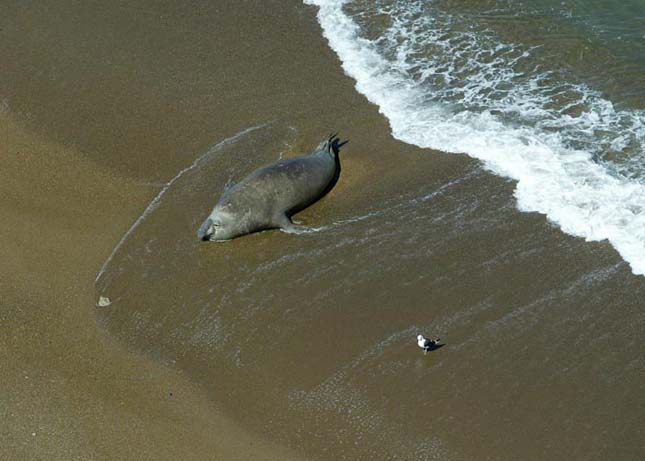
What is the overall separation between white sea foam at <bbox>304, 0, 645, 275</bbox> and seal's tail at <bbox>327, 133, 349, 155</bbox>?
2.83 ft

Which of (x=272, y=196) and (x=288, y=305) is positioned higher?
(x=272, y=196)

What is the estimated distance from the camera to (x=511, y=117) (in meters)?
13.0

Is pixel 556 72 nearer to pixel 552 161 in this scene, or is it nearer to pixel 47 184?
pixel 552 161

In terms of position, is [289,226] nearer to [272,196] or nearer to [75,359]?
[272,196]

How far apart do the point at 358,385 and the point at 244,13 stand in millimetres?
8747

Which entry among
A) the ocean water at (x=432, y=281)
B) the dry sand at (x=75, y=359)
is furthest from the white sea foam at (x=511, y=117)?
the dry sand at (x=75, y=359)

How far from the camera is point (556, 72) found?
1380cm

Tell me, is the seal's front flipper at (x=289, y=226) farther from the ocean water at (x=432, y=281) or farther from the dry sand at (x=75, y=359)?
the dry sand at (x=75, y=359)

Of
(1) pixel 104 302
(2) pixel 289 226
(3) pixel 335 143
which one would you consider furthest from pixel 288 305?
(3) pixel 335 143

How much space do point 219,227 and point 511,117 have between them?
4.99 meters

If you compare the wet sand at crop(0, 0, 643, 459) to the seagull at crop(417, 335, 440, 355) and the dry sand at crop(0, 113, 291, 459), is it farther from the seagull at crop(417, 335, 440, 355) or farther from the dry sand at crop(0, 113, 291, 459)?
the seagull at crop(417, 335, 440, 355)

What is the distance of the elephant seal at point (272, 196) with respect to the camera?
11031mm

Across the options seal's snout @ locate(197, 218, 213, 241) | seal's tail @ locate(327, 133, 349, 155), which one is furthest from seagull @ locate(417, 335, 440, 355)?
seal's tail @ locate(327, 133, 349, 155)

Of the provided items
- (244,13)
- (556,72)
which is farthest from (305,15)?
(556,72)
